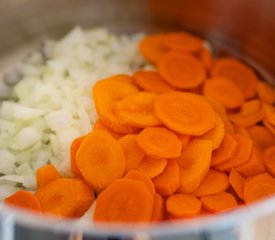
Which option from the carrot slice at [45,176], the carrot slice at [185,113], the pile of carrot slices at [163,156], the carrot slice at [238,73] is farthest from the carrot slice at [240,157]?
the carrot slice at [45,176]

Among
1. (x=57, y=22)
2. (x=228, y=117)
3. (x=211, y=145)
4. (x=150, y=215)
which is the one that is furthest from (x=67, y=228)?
(x=57, y=22)

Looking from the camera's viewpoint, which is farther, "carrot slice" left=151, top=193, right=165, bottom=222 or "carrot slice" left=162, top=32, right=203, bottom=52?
"carrot slice" left=162, top=32, right=203, bottom=52

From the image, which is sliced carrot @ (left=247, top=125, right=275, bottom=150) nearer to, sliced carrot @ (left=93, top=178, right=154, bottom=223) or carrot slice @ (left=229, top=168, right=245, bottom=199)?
carrot slice @ (left=229, top=168, right=245, bottom=199)

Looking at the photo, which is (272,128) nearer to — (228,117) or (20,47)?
(228,117)

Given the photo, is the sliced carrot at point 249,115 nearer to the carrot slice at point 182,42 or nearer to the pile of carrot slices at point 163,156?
the pile of carrot slices at point 163,156

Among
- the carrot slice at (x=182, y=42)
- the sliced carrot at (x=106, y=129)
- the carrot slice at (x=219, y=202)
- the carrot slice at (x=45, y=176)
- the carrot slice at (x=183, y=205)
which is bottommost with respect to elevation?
the carrot slice at (x=45, y=176)

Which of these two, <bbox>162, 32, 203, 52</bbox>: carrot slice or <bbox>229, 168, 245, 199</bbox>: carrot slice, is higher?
<bbox>162, 32, 203, 52</bbox>: carrot slice

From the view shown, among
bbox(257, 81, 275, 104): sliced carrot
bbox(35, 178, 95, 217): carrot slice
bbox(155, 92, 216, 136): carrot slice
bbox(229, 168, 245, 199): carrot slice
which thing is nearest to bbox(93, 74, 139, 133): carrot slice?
bbox(155, 92, 216, 136): carrot slice
